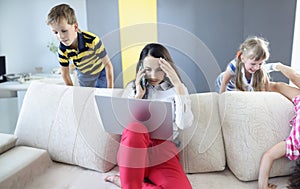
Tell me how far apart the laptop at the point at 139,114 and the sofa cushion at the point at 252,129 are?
1.01 ft

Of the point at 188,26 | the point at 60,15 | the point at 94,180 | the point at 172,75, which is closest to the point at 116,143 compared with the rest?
the point at 94,180

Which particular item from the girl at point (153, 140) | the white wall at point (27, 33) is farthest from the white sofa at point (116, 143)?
the white wall at point (27, 33)

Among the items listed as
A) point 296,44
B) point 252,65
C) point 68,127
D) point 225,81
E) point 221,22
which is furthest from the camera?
point 221,22

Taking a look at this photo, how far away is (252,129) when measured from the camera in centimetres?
134

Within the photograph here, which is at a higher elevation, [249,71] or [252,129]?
[249,71]

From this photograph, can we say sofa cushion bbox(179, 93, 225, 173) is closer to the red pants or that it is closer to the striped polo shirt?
the red pants

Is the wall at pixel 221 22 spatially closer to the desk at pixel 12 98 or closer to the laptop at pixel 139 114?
the desk at pixel 12 98

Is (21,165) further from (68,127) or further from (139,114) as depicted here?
(139,114)

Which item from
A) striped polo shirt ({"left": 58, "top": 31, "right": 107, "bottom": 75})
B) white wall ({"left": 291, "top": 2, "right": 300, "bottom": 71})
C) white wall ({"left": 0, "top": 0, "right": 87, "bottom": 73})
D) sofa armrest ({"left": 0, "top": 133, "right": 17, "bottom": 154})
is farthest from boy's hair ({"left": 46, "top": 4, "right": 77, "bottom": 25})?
white wall ({"left": 291, "top": 2, "right": 300, "bottom": 71})

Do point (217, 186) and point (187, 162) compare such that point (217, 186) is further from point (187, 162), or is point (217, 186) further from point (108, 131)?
point (108, 131)

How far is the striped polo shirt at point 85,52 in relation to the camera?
1712 millimetres

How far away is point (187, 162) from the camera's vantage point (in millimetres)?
1383

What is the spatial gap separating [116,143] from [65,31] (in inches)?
26.8

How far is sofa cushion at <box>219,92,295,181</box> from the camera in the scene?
1.32 m
